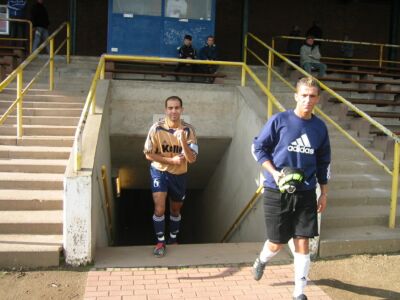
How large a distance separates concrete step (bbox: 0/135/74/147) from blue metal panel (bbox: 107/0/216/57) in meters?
4.52

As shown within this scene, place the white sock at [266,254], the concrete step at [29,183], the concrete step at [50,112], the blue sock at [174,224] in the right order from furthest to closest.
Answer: the concrete step at [50,112]
the concrete step at [29,183]
the blue sock at [174,224]
the white sock at [266,254]

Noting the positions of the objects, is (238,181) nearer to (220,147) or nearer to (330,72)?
(220,147)

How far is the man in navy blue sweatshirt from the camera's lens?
3.45 m

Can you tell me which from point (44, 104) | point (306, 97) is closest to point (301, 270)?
point (306, 97)

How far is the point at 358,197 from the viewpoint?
578 cm

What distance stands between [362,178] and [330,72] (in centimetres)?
519

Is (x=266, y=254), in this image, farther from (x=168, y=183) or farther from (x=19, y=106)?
(x=19, y=106)

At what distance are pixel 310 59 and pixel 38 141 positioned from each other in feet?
21.2

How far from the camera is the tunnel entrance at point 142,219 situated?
37.0 feet

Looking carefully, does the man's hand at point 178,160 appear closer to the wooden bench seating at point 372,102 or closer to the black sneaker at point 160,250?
the black sneaker at point 160,250

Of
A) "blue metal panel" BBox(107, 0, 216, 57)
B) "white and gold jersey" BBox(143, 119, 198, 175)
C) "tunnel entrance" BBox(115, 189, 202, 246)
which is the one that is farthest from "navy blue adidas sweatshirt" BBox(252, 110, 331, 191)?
"blue metal panel" BBox(107, 0, 216, 57)

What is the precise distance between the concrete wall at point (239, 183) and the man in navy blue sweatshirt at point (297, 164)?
2.11 m

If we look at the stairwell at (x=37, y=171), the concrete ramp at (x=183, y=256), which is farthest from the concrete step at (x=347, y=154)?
the stairwell at (x=37, y=171)

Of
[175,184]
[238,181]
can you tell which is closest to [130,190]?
[238,181]
